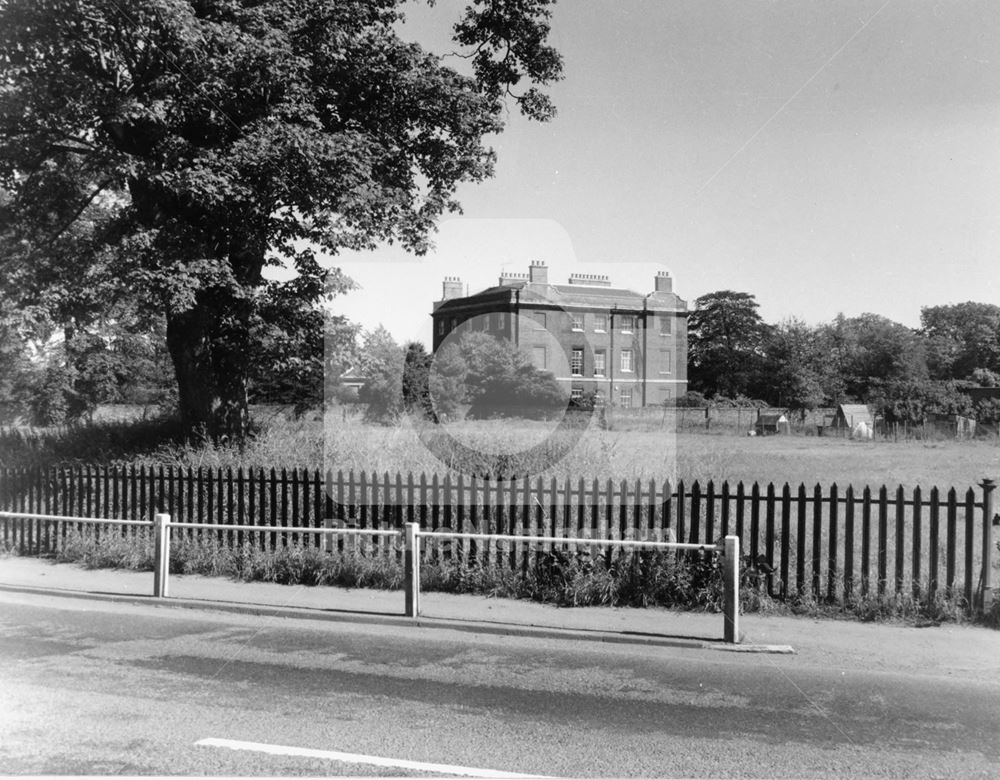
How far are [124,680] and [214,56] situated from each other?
10.3 m

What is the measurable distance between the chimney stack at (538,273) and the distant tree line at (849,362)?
16055mm

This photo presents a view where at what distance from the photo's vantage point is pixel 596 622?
8242mm

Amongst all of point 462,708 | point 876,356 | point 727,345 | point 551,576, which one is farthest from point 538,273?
point 876,356

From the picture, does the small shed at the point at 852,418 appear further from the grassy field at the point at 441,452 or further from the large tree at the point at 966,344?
the grassy field at the point at 441,452

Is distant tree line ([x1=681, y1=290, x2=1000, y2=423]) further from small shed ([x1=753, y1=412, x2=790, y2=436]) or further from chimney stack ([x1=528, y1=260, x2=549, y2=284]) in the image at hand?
chimney stack ([x1=528, y1=260, x2=549, y2=284])

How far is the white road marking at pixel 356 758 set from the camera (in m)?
4.55

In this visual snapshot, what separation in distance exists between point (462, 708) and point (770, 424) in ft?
120

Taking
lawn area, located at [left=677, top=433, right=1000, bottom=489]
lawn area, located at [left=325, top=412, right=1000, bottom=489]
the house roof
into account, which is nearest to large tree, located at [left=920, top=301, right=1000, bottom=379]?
lawn area, located at [left=677, top=433, right=1000, bottom=489]

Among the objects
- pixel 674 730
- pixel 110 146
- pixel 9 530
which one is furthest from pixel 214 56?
pixel 674 730

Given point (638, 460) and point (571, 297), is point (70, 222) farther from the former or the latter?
point (638, 460)

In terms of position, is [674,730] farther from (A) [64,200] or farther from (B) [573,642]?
(A) [64,200]

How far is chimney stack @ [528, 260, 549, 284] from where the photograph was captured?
14586 millimetres

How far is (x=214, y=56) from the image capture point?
13.0 meters

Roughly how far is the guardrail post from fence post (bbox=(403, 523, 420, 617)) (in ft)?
10.3
